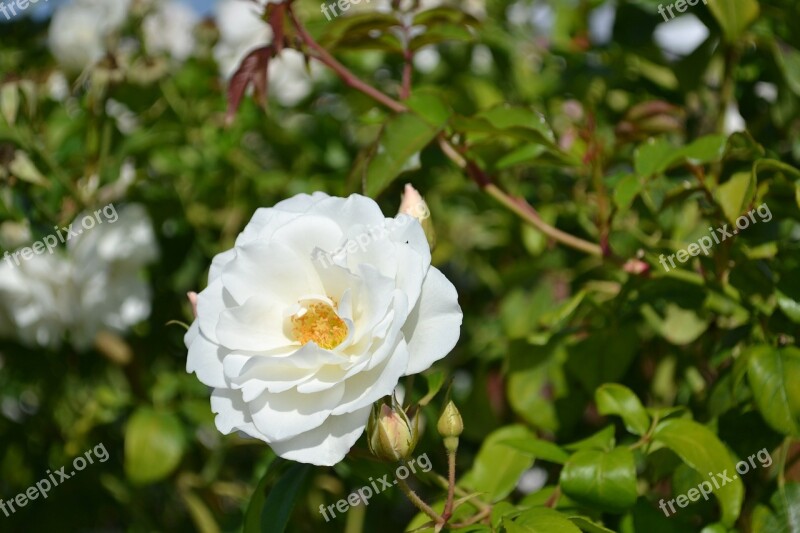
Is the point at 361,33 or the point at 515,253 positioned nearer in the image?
the point at 361,33

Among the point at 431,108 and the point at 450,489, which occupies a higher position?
the point at 431,108

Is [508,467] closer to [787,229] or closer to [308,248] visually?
[308,248]

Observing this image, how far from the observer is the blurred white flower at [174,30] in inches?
72.9

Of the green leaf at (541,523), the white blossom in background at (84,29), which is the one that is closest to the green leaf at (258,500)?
the green leaf at (541,523)

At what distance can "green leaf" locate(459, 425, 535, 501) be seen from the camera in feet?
2.86

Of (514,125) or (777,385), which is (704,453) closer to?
(777,385)

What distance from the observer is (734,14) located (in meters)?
1.01

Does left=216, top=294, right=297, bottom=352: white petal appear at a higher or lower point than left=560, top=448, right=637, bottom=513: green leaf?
higher

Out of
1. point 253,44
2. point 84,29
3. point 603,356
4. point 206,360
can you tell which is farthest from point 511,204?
point 253,44

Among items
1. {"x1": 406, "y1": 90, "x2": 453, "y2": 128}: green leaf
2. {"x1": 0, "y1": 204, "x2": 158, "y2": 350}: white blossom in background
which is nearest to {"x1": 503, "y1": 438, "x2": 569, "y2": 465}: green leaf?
{"x1": 406, "y1": 90, "x2": 453, "y2": 128}: green leaf

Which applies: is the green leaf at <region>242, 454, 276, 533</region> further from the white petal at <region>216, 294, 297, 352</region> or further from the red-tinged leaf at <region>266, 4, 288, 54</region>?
the red-tinged leaf at <region>266, 4, 288, 54</region>

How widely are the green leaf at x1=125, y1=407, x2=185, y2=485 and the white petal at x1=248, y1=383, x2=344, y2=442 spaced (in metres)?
0.65

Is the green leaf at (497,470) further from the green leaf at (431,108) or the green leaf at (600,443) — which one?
the green leaf at (431,108)

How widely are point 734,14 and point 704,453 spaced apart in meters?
0.56
